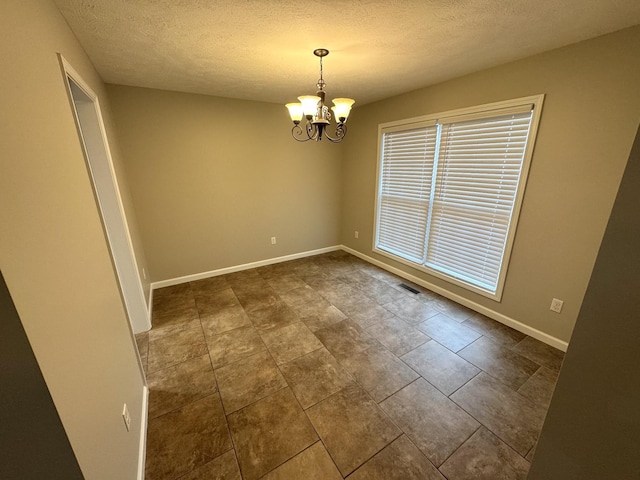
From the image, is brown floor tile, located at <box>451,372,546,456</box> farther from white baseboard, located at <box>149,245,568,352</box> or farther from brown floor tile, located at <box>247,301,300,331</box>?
brown floor tile, located at <box>247,301,300,331</box>

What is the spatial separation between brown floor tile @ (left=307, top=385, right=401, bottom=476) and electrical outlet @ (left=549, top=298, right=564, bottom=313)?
1803 mm

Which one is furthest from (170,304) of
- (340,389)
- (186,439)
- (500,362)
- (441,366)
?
(500,362)

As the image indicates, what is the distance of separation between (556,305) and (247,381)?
8.80 feet

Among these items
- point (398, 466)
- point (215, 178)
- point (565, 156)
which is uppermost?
point (565, 156)

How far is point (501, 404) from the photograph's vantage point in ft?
5.63

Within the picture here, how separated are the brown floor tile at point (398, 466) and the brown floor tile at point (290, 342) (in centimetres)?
94

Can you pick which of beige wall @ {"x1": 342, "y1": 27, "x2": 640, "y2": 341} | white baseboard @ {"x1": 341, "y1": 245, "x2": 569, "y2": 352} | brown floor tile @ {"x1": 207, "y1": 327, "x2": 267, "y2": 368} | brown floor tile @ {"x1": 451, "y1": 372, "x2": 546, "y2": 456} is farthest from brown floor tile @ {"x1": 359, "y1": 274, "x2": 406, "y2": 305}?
brown floor tile @ {"x1": 207, "y1": 327, "x2": 267, "y2": 368}

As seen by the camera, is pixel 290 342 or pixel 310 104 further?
pixel 290 342

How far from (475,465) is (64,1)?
132 inches

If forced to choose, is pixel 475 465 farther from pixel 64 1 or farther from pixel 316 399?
pixel 64 1

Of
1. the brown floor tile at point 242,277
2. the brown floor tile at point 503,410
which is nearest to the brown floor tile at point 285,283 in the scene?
the brown floor tile at point 242,277

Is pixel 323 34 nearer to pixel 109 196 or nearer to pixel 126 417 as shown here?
pixel 109 196

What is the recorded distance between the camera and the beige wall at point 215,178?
2.93m

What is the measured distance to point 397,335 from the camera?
7.93ft
